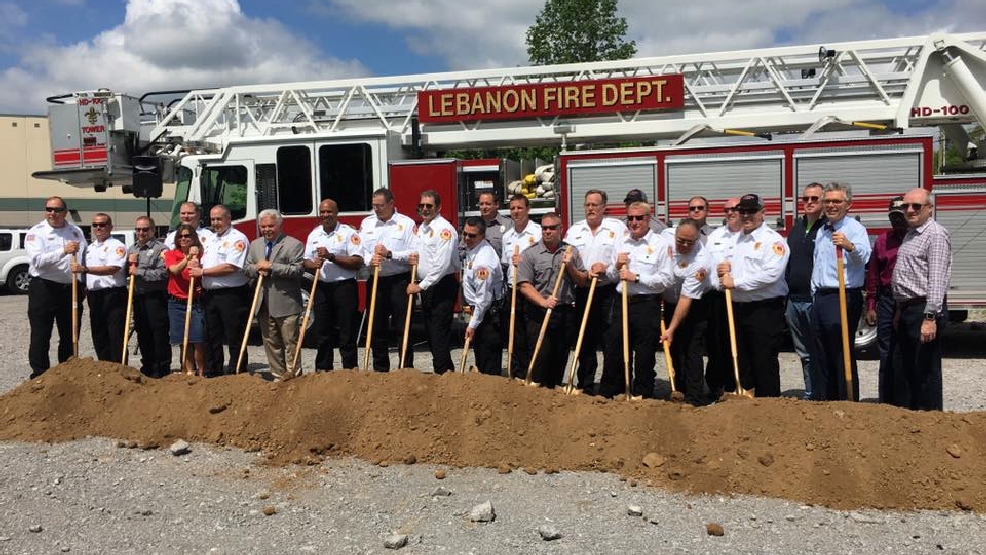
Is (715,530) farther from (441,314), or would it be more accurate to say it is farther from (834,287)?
(441,314)

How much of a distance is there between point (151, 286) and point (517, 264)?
3.84 metres

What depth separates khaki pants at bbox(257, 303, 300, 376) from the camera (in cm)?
765

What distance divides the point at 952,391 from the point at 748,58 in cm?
496

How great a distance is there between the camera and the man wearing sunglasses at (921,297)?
546 centimetres

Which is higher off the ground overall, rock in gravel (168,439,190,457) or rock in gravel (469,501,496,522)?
rock in gravel (168,439,190,457)

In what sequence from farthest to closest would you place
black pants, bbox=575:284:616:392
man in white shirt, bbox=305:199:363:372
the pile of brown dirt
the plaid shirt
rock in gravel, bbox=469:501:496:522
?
man in white shirt, bbox=305:199:363:372, black pants, bbox=575:284:616:392, the plaid shirt, the pile of brown dirt, rock in gravel, bbox=469:501:496:522

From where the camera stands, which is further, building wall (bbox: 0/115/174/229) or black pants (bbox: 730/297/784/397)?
building wall (bbox: 0/115/174/229)

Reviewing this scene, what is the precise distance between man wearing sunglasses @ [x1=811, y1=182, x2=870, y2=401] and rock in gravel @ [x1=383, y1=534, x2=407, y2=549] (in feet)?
11.9

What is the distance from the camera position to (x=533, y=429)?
559 centimetres

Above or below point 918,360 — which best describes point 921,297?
above

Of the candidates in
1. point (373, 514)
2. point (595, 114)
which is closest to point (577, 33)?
point (595, 114)

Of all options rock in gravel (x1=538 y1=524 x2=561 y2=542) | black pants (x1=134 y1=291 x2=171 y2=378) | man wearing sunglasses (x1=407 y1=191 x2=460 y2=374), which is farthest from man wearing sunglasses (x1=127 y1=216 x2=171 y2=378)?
rock in gravel (x1=538 y1=524 x2=561 y2=542)

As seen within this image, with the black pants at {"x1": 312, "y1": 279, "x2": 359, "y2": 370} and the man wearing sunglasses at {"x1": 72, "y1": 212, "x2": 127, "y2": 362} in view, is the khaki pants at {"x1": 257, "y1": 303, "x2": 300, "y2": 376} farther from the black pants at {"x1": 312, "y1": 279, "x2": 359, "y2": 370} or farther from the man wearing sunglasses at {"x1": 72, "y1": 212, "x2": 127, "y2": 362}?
the man wearing sunglasses at {"x1": 72, "y1": 212, "x2": 127, "y2": 362}

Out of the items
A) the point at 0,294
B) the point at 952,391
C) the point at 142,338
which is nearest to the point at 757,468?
the point at 952,391
